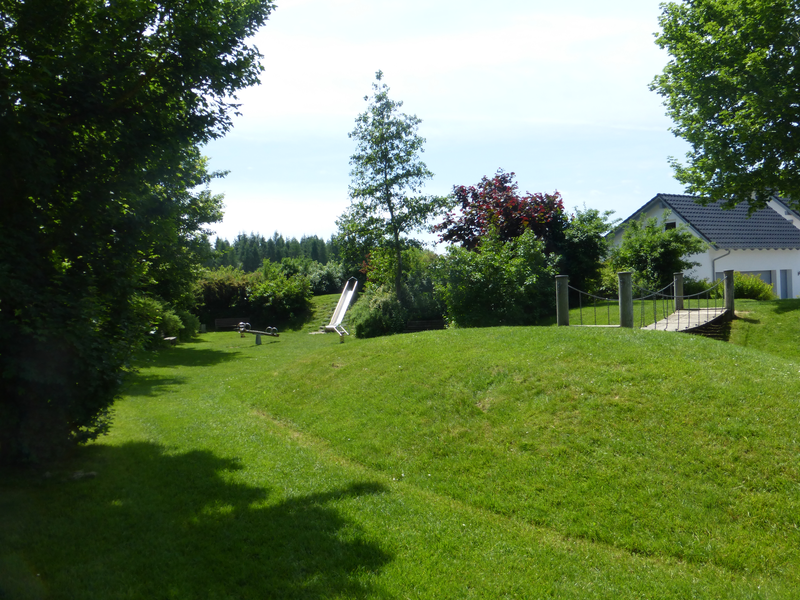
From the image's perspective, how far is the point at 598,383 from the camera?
8.16 metres

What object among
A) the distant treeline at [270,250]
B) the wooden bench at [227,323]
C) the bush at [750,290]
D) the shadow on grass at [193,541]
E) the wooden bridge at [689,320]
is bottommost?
the shadow on grass at [193,541]

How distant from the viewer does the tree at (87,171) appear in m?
6.59

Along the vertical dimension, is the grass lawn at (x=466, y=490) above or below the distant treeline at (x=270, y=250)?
below

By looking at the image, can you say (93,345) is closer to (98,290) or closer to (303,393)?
(98,290)

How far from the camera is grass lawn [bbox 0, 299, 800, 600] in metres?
4.70

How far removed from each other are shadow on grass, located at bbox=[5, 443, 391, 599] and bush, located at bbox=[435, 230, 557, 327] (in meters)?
11.1

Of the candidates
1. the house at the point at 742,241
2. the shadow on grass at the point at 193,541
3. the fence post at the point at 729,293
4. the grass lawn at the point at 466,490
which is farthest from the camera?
the house at the point at 742,241

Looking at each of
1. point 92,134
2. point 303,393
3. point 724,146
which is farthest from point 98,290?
point 724,146

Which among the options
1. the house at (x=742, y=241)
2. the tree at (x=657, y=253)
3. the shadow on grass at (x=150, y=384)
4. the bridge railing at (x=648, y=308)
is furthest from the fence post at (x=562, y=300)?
the house at (x=742, y=241)

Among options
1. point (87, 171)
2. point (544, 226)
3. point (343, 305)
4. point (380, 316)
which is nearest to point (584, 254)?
point (544, 226)

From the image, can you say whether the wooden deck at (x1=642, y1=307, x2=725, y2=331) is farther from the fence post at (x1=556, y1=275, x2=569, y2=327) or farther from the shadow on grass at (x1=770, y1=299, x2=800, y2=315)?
the fence post at (x1=556, y1=275, x2=569, y2=327)

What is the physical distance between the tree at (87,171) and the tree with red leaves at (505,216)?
16174mm

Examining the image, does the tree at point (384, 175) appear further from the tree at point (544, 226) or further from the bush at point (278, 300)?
the bush at point (278, 300)

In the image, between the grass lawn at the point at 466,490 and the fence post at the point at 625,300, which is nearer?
the grass lawn at the point at 466,490
